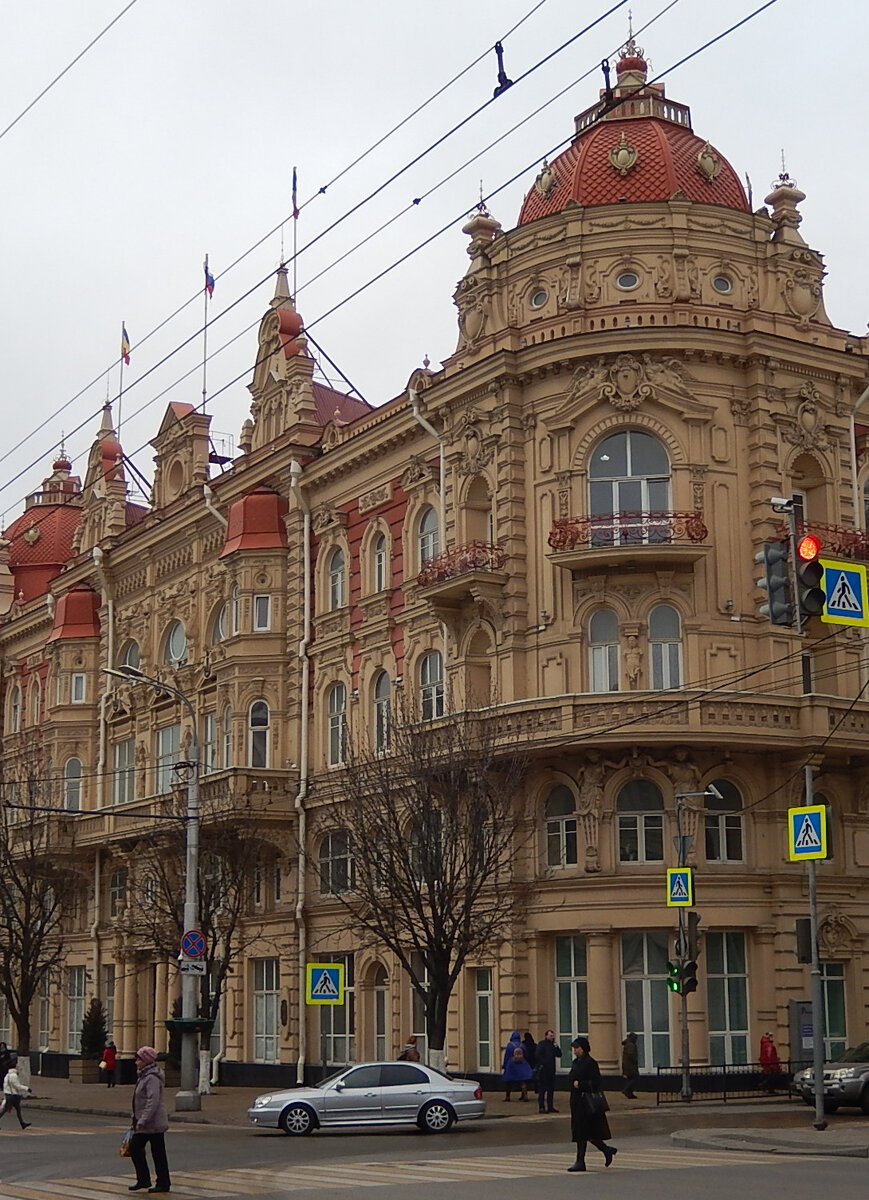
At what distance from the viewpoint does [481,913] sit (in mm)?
36125

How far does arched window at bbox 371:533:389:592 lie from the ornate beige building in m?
0.09

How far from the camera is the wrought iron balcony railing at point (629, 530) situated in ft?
124

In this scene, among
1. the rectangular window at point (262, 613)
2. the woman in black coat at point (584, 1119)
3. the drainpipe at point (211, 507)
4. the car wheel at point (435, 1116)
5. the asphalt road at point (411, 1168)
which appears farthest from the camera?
the drainpipe at point (211, 507)

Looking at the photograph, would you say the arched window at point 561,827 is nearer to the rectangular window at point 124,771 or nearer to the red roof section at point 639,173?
the red roof section at point 639,173

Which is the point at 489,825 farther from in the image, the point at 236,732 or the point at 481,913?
the point at 236,732

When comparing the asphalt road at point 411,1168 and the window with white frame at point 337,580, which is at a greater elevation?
the window with white frame at point 337,580

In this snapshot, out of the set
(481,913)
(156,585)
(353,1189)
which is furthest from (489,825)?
(156,585)

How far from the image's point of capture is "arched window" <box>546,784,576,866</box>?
38500 millimetres

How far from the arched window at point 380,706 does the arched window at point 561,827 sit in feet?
20.6

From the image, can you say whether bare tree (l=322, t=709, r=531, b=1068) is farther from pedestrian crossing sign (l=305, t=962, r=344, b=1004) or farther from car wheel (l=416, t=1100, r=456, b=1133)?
car wheel (l=416, t=1100, r=456, b=1133)

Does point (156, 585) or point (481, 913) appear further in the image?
point (156, 585)

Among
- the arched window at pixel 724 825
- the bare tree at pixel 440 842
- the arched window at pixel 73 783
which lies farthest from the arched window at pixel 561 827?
the arched window at pixel 73 783

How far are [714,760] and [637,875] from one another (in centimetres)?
311

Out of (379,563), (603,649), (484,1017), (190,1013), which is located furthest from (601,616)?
(190,1013)
